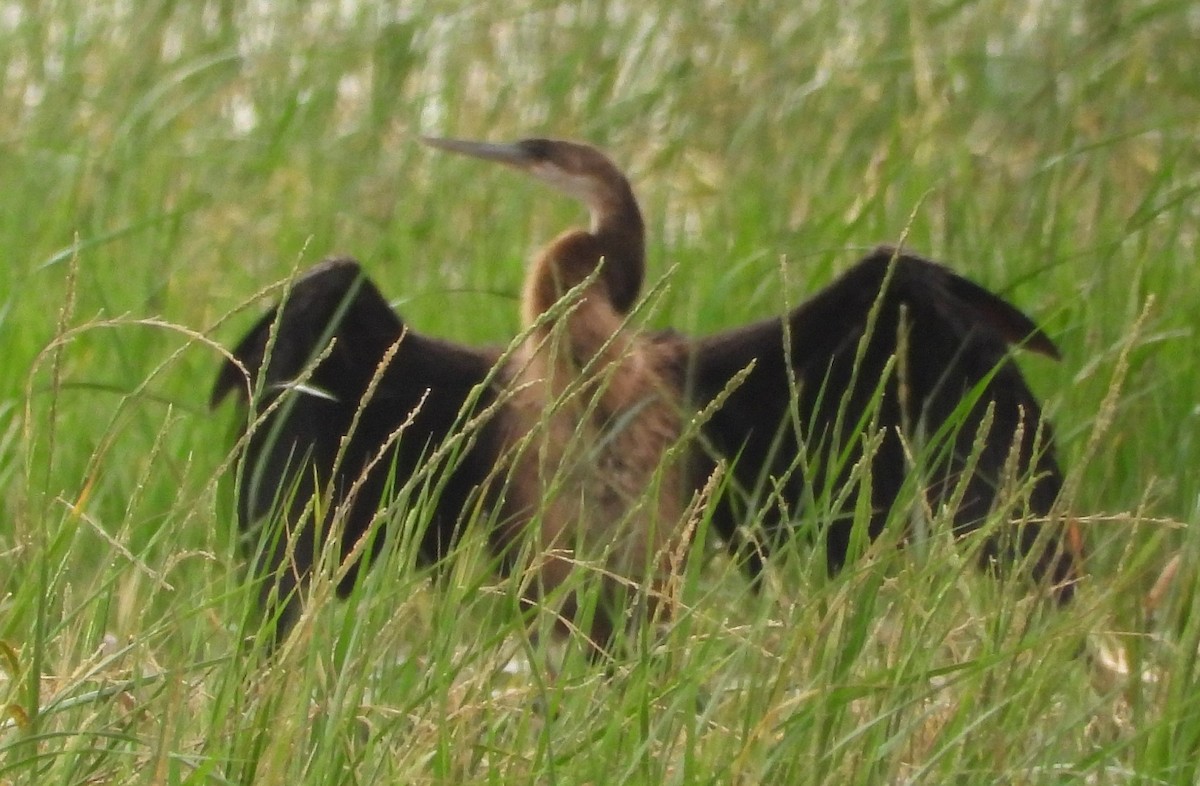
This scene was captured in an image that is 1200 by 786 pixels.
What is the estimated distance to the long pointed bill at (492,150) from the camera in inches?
162

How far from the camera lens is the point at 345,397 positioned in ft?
11.1

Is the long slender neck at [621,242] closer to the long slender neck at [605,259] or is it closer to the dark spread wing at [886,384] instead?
the long slender neck at [605,259]

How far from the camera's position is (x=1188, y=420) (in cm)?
368

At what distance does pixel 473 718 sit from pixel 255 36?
149 inches

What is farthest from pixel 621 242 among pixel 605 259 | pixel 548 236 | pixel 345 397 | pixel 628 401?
pixel 548 236

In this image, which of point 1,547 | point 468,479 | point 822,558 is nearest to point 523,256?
point 468,479

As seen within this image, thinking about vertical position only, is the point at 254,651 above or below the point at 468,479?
above

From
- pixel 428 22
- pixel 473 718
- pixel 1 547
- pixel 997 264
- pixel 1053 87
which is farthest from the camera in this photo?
pixel 428 22

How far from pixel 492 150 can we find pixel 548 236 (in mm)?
912

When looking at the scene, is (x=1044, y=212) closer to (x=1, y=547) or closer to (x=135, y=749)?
(x=1, y=547)

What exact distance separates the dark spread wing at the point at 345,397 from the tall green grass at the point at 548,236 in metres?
0.14

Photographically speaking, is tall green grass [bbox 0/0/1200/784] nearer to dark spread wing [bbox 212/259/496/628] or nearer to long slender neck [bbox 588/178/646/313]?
dark spread wing [bbox 212/259/496/628]

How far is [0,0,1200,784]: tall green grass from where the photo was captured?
201cm

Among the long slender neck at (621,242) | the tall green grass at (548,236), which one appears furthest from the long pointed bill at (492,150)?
the long slender neck at (621,242)
